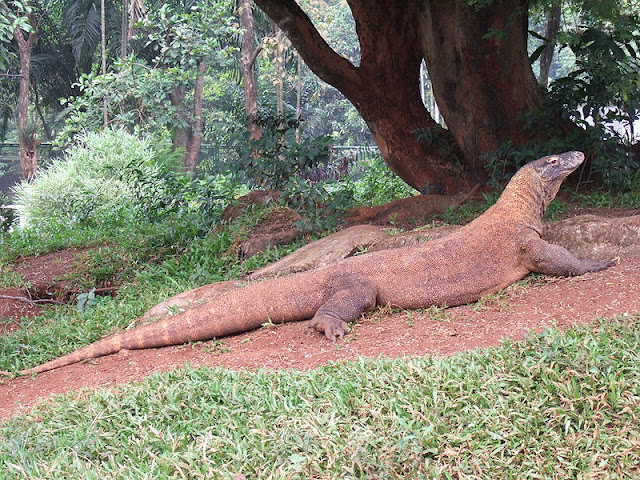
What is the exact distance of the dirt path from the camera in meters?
2.92

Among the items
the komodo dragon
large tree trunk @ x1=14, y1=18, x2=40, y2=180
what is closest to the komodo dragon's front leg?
the komodo dragon

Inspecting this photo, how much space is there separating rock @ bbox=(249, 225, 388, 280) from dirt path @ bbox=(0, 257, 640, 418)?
898 millimetres

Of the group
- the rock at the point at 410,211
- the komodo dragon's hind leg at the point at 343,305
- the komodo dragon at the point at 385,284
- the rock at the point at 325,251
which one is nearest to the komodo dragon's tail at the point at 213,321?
the komodo dragon at the point at 385,284

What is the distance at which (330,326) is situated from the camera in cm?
326

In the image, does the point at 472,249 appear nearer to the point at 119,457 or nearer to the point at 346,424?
the point at 346,424

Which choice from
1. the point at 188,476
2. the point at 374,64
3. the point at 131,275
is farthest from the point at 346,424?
the point at 374,64

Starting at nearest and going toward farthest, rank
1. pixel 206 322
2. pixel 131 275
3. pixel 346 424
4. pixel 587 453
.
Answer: pixel 587 453, pixel 346 424, pixel 206 322, pixel 131 275

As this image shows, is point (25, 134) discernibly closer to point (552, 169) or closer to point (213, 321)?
point (213, 321)

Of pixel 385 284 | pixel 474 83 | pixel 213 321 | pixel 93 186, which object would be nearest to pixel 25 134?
Answer: pixel 93 186

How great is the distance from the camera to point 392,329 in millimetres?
3248

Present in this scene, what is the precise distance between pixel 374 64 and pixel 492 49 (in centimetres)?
114

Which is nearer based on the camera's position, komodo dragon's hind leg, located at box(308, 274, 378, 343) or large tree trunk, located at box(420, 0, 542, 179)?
komodo dragon's hind leg, located at box(308, 274, 378, 343)

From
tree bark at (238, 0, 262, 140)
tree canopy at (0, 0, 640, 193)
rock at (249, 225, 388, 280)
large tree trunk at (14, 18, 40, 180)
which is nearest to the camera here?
rock at (249, 225, 388, 280)

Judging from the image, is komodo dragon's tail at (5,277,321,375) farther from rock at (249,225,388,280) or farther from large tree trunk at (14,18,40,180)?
large tree trunk at (14,18,40,180)
